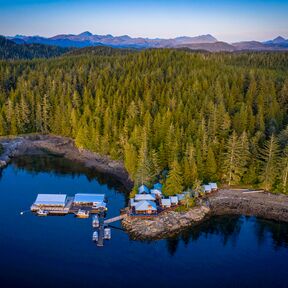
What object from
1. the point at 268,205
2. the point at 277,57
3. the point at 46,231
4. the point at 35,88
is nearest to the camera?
the point at 46,231

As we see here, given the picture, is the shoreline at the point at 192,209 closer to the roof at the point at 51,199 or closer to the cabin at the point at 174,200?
the cabin at the point at 174,200

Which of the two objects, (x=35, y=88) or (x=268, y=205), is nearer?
(x=268, y=205)

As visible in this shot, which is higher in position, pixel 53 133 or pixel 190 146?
pixel 190 146

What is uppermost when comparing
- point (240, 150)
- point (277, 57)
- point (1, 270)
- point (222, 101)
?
point (277, 57)

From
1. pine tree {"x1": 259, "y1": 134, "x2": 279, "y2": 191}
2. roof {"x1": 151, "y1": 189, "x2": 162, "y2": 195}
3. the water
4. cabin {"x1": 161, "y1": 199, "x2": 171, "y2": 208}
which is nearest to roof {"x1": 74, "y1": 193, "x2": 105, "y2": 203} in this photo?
the water

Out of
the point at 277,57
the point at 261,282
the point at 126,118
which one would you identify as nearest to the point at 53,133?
the point at 126,118

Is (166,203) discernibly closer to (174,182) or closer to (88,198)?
(174,182)

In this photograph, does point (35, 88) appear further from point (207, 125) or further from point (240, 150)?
point (240, 150)

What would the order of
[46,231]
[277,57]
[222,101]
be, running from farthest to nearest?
1. [277,57]
2. [222,101]
3. [46,231]
